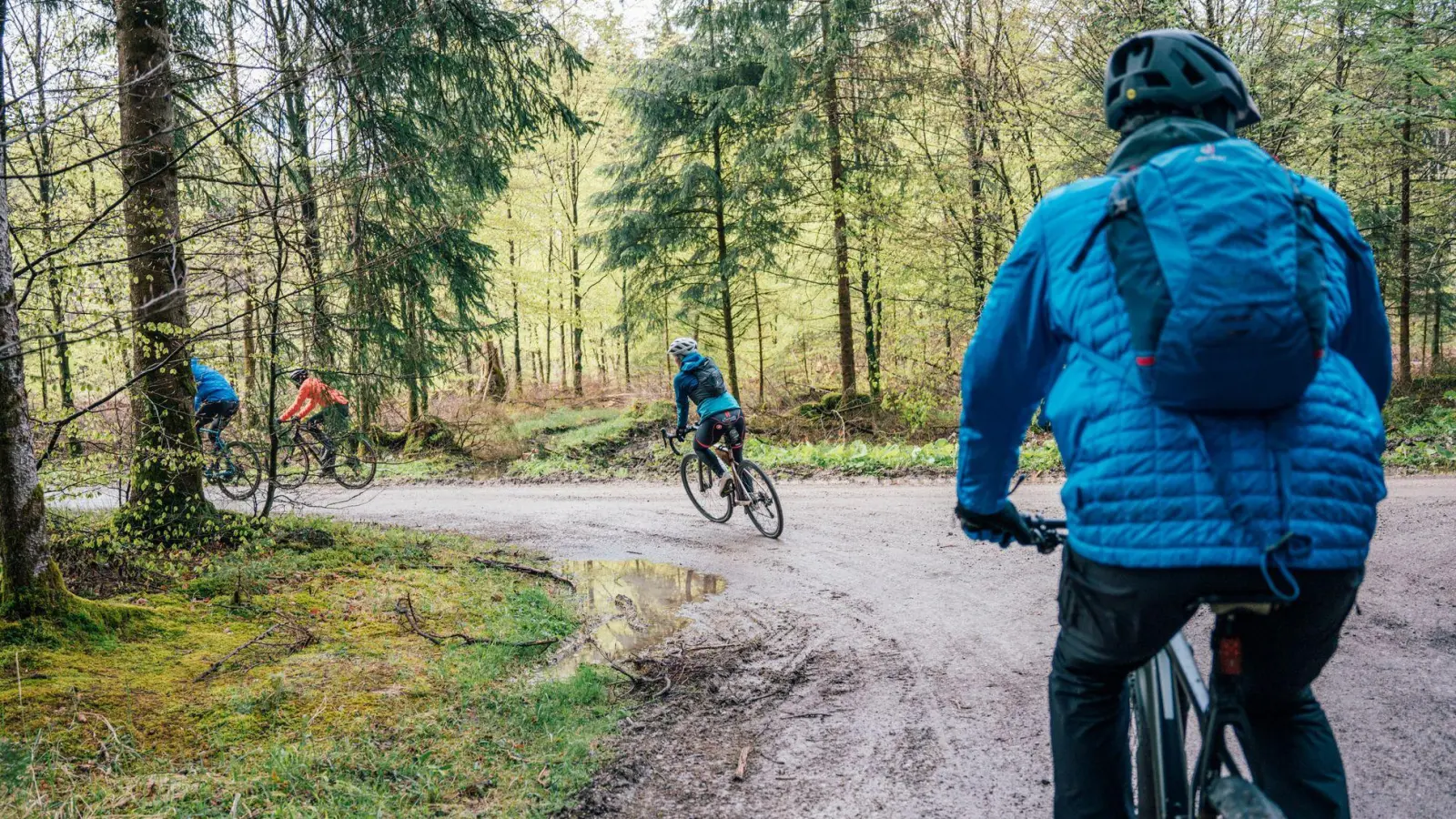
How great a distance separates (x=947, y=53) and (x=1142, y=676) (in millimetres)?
15952

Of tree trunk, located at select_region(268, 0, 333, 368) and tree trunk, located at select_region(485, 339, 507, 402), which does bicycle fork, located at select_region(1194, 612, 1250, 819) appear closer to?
tree trunk, located at select_region(268, 0, 333, 368)

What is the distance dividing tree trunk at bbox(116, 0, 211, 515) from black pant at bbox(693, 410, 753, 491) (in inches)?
189

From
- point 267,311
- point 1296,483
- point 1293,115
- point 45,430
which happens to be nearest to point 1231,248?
point 1296,483

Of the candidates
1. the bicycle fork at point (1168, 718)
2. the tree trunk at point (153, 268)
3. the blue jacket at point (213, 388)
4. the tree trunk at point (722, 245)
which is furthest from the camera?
the tree trunk at point (722, 245)

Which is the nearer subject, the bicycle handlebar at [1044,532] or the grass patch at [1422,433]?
the bicycle handlebar at [1044,532]

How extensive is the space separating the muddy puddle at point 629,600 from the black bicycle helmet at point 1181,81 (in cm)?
427

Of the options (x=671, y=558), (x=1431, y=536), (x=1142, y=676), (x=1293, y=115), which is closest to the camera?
(x=1142, y=676)

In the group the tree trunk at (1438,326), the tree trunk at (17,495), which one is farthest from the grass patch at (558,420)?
the tree trunk at (1438,326)

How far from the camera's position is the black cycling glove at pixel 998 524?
7.22 feet

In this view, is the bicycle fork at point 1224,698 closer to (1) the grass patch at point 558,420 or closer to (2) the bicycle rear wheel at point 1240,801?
(2) the bicycle rear wheel at point 1240,801

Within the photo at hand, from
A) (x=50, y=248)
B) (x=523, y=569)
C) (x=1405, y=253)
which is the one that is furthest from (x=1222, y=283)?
(x=1405, y=253)

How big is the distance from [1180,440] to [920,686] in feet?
10.1

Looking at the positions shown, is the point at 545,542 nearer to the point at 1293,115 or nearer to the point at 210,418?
the point at 210,418

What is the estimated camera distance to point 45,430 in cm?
492
